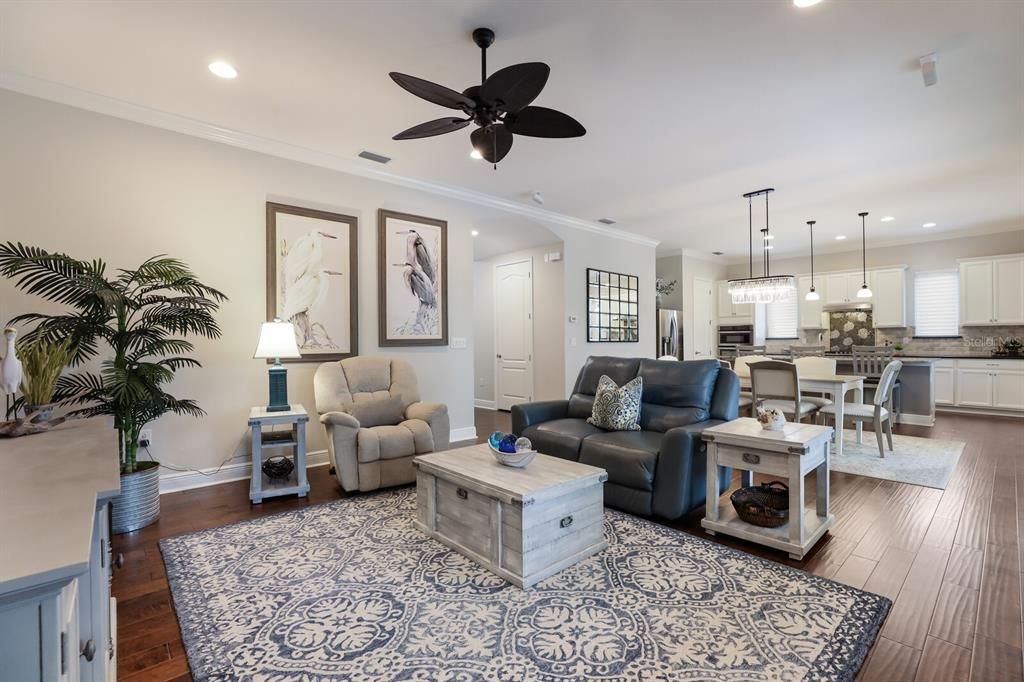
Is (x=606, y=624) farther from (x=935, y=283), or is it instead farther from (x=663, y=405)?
(x=935, y=283)

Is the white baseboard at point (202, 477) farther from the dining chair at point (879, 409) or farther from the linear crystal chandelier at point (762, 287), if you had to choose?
the linear crystal chandelier at point (762, 287)

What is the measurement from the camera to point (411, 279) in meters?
4.70

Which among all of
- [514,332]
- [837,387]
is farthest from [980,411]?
[514,332]

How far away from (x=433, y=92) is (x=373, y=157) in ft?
7.11

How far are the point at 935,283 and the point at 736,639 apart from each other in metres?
8.44

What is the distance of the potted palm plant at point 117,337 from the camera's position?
2.58m

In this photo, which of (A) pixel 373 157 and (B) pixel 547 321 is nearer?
(A) pixel 373 157

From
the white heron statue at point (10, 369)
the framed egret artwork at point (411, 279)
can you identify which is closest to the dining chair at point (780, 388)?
the framed egret artwork at point (411, 279)

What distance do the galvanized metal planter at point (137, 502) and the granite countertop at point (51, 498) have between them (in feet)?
4.18

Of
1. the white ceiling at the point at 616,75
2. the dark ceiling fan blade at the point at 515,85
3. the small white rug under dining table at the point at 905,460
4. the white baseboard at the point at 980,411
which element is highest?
the white ceiling at the point at 616,75

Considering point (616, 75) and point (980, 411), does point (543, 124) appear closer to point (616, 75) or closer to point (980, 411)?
point (616, 75)

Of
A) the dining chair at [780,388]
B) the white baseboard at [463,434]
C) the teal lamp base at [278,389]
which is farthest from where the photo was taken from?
the white baseboard at [463,434]

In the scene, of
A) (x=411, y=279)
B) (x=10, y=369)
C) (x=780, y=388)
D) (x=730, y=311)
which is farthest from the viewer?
(x=730, y=311)

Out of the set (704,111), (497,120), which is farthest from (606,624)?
(704,111)
